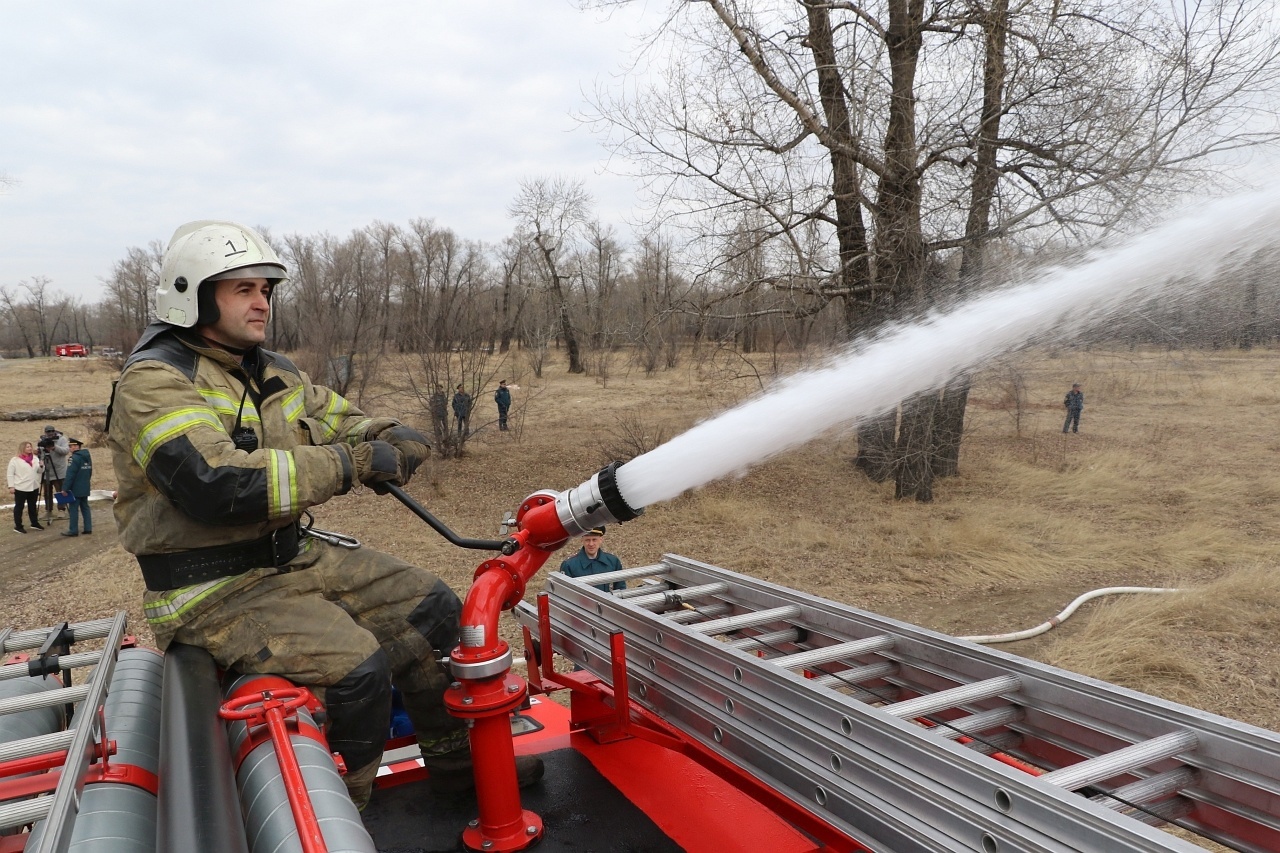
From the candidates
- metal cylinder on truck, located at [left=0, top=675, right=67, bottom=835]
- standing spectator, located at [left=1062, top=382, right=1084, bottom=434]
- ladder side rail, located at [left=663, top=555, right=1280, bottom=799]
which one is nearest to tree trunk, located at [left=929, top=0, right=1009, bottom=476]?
ladder side rail, located at [left=663, top=555, right=1280, bottom=799]

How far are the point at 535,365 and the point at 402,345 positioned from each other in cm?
900

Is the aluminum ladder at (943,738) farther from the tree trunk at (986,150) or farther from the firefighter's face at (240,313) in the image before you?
the tree trunk at (986,150)

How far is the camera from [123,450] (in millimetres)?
2641

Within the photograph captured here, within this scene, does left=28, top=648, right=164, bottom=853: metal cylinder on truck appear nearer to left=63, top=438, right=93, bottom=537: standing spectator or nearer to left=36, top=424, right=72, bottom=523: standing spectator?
left=63, top=438, right=93, bottom=537: standing spectator

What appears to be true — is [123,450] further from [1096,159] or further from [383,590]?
Answer: [1096,159]

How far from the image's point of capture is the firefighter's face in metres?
2.80

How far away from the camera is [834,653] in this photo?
7.50 ft

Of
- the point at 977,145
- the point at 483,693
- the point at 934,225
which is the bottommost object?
the point at 483,693

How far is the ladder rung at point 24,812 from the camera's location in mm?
1599

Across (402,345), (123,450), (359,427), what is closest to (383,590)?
(359,427)

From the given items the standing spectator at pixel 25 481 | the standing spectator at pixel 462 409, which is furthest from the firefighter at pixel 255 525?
the standing spectator at pixel 25 481

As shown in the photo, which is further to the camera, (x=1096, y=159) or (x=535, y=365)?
(x=535, y=365)

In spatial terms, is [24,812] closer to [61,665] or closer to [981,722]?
[61,665]

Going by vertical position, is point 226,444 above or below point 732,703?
above
